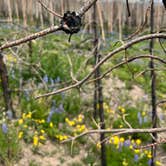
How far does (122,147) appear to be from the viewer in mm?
4676

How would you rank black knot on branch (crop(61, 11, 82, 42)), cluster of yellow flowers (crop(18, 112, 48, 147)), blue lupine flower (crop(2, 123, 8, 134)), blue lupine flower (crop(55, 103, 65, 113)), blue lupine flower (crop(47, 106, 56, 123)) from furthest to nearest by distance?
blue lupine flower (crop(55, 103, 65, 113)) → blue lupine flower (crop(47, 106, 56, 123)) → cluster of yellow flowers (crop(18, 112, 48, 147)) → blue lupine flower (crop(2, 123, 8, 134)) → black knot on branch (crop(61, 11, 82, 42))

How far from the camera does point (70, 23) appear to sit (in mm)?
961

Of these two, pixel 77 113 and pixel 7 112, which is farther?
pixel 77 113

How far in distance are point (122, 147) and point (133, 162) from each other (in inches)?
12.2

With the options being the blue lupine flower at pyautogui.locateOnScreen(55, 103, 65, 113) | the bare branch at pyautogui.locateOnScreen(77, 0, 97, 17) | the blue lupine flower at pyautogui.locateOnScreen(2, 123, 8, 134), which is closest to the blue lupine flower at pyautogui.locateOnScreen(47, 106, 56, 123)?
the blue lupine flower at pyautogui.locateOnScreen(55, 103, 65, 113)

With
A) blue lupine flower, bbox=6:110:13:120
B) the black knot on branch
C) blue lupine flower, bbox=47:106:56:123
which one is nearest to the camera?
the black knot on branch

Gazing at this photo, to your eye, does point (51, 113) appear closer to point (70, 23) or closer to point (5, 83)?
point (5, 83)

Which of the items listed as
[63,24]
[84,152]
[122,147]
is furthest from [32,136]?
[63,24]

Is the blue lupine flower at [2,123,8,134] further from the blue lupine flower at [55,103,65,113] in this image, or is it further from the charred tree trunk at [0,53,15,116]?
the blue lupine flower at [55,103,65,113]

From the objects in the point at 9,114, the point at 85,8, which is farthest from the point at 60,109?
the point at 85,8

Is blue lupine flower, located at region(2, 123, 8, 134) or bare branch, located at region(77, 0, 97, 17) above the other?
bare branch, located at region(77, 0, 97, 17)

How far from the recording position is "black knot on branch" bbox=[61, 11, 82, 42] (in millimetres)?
953

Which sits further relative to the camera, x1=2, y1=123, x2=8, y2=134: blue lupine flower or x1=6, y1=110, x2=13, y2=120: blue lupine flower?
x1=6, y1=110, x2=13, y2=120: blue lupine flower

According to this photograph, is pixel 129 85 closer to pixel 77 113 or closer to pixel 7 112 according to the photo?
pixel 77 113
